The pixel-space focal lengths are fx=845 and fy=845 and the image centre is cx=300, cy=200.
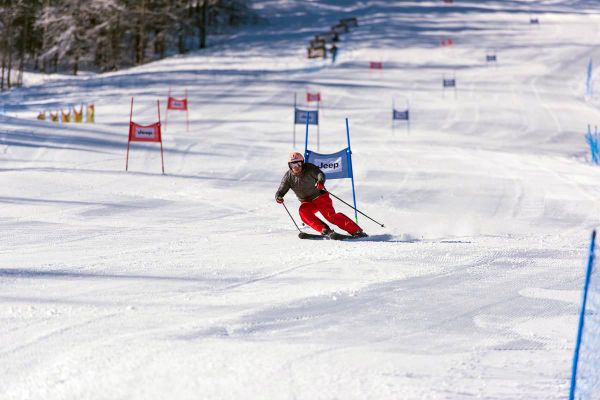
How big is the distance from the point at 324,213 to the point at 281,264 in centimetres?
270

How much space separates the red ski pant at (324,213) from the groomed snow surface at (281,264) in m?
0.34

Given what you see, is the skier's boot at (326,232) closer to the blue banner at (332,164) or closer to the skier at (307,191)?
the skier at (307,191)

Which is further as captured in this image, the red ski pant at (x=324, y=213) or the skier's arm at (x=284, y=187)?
the skier's arm at (x=284, y=187)

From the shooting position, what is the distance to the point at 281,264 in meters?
9.08

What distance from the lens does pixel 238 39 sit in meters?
60.4

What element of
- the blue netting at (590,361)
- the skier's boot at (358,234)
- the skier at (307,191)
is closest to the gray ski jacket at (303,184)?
the skier at (307,191)

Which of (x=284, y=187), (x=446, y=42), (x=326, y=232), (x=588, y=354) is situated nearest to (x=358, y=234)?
(x=326, y=232)

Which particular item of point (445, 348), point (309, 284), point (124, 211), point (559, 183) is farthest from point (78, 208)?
point (559, 183)

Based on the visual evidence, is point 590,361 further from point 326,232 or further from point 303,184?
point 303,184

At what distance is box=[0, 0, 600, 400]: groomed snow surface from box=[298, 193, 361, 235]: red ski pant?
34cm

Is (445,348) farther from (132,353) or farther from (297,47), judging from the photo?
(297,47)

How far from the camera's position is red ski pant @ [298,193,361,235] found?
11359 mm

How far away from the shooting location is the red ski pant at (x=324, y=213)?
1136 centimetres

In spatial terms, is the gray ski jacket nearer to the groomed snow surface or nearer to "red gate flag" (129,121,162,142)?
the groomed snow surface
